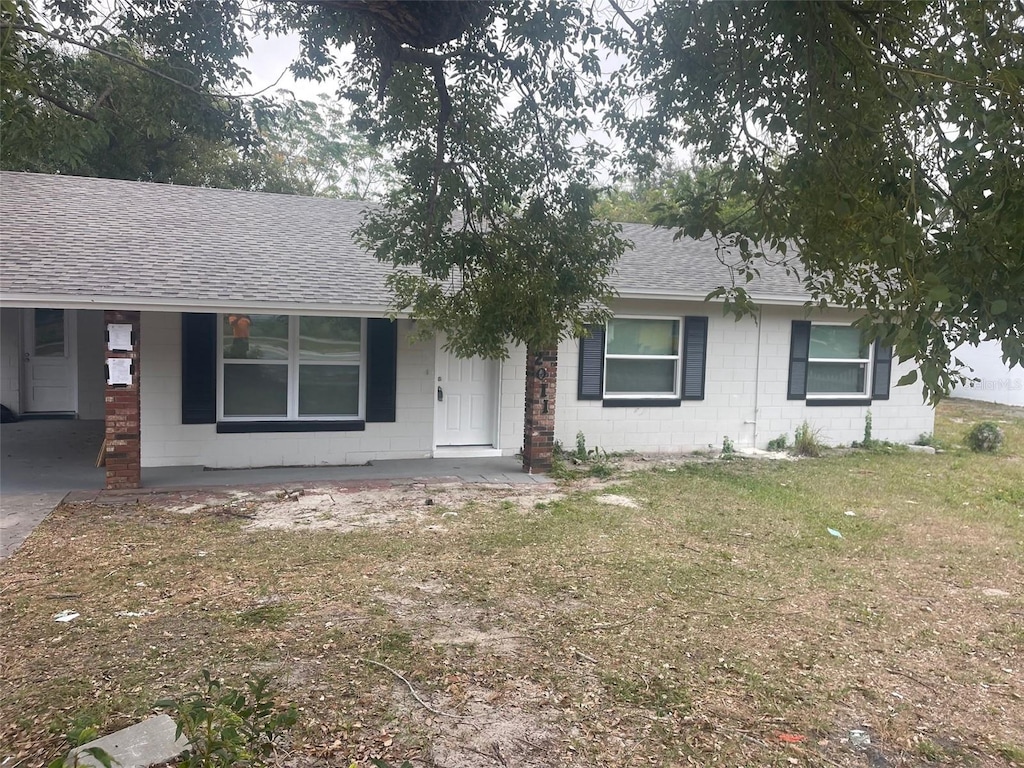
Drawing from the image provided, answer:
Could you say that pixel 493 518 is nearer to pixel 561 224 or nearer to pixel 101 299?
pixel 561 224

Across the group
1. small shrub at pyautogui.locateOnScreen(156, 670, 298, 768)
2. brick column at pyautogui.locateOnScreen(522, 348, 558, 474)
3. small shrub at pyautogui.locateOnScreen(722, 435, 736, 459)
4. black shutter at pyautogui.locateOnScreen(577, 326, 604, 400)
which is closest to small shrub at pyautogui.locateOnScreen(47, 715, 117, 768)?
small shrub at pyautogui.locateOnScreen(156, 670, 298, 768)

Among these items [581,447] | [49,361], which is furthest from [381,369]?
[49,361]

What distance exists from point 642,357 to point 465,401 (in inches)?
115

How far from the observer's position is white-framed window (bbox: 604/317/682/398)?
12133 mm

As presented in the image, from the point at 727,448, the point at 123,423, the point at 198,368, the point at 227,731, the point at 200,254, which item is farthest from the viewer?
the point at 727,448

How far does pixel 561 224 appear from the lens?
642 centimetres

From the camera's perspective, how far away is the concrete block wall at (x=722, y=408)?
11.9m

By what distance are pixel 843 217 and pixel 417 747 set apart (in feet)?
11.4

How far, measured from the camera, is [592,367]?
11836 millimetres

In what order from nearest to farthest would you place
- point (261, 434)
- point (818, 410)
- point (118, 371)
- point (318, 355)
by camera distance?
point (118, 371) → point (261, 434) → point (318, 355) → point (818, 410)

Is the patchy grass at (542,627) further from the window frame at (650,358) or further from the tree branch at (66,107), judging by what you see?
the tree branch at (66,107)

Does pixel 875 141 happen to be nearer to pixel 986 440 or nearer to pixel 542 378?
pixel 542 378

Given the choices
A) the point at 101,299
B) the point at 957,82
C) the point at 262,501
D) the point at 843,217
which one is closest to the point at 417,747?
the point at 843,217

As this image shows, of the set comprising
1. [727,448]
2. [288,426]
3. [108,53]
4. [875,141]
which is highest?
[108,53]
